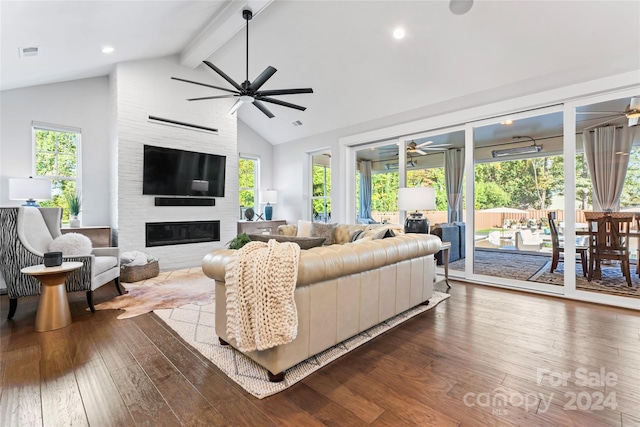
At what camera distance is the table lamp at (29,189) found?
3725mm

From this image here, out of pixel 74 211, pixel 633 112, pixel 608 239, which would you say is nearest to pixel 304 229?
pixel 74 211

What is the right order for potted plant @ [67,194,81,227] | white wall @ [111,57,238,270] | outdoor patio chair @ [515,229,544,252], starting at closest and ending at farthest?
outdoor patio chair @ [515,229,544,252] < potted plant @ [67,194,81,227] < white wall @ [111,57,238,270]

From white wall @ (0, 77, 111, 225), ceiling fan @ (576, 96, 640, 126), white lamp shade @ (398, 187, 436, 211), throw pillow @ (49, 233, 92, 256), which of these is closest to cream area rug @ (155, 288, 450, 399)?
throw pillow @ (49, 233, 92, 256)

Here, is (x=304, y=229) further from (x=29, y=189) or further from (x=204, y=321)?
(x=29, y=189)

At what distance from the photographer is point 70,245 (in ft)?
10.2

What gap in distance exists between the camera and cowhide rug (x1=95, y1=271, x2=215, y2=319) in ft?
10.2

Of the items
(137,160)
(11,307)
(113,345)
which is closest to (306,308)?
(113,345)

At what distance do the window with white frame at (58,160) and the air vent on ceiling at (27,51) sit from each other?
4.80ft

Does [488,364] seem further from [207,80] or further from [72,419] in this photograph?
[207,80]

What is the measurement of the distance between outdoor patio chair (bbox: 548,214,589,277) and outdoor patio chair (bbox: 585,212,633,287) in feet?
0.19

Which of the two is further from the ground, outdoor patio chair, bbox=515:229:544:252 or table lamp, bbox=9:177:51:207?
table lamp, bbox=9:177:51:207

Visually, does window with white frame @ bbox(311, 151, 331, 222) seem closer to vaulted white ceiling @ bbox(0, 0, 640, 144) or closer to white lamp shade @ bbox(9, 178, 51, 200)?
vaulted white ceiling @ bbox(0, 0, 640, 144)

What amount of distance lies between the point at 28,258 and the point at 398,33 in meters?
4.69

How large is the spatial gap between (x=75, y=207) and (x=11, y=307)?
7.21ft
